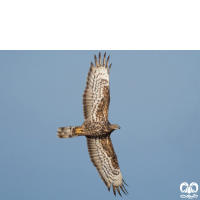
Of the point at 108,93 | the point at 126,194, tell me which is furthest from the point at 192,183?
the point at 108,93

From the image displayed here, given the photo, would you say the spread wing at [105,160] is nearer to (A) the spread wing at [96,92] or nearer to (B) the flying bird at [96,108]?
(B) the flying bird at [96,108]

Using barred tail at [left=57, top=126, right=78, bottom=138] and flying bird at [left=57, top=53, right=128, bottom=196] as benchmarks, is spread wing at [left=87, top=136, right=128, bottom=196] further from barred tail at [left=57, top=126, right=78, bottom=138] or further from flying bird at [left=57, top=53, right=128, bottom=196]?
barred tail at [left=57, top=126, right=78, bottom=138]

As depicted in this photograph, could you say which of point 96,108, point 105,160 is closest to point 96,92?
point 96,108

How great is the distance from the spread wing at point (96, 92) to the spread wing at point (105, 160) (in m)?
0.73

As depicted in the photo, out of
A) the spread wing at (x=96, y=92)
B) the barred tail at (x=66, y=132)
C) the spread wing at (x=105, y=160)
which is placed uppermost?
the spread wing at (x=96, y=92)

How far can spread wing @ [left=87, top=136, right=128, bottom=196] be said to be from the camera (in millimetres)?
11094

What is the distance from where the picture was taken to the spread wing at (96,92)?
10.7m

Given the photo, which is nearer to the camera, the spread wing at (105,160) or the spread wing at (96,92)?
the spread wing at (96,92)

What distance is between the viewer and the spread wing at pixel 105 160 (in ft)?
36.4

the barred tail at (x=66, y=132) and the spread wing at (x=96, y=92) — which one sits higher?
the spread wing at (x=96, y=92)

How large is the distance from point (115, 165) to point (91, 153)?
0.79 metres

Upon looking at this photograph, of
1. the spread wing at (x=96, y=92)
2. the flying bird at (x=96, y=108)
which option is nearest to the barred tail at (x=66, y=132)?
the flying bird at (x=96, y=108)
